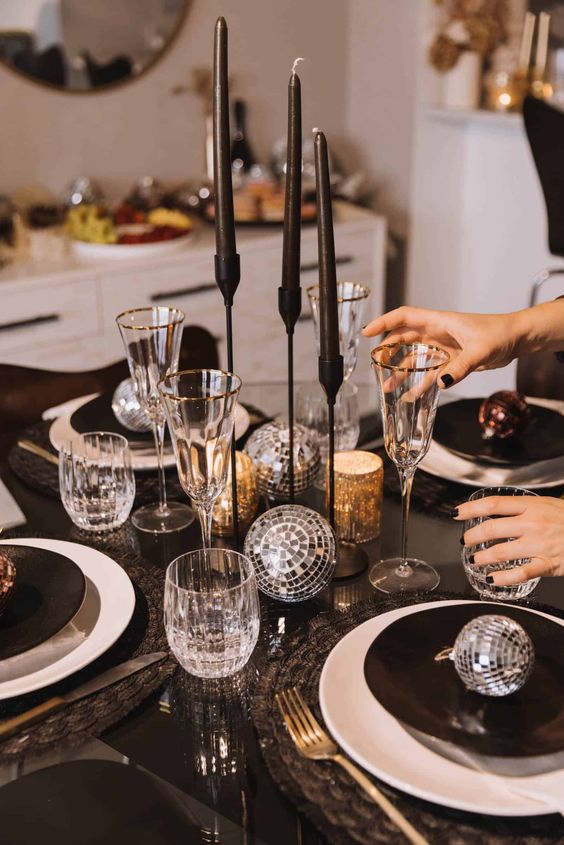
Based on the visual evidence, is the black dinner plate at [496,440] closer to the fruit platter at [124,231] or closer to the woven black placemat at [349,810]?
the woven black placemat at [349,810]

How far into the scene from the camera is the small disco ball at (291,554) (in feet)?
3.44

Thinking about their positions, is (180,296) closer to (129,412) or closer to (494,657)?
(129,412)

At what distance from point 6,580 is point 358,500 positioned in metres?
0.43

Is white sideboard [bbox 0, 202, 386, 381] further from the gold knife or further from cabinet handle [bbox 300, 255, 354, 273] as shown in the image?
the gold knife

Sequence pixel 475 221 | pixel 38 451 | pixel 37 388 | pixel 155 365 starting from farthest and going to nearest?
pixel 475 221 → pixel 37 388 → pixel 38 451 → pixel 155 365

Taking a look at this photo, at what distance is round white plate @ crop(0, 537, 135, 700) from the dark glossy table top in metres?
0.08

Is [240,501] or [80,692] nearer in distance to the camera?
[80,692]

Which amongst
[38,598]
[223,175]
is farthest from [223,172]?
[38,598]

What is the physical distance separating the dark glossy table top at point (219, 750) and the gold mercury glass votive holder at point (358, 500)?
9 centimetres

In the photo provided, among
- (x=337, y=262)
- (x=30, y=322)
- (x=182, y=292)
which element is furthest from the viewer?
(x=337, y=262)

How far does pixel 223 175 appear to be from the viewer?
1.00 metres

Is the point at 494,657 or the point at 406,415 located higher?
the point at 406,415

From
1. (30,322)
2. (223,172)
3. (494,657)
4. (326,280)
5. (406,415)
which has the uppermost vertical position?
(223,172)

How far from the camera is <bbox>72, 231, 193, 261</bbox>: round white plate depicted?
9.27 feet
